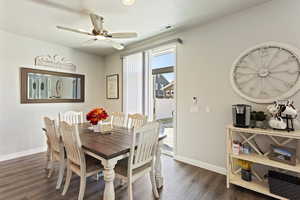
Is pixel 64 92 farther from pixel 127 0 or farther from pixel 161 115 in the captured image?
pixel 127 0

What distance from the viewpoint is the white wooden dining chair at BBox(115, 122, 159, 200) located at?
165 centimetres

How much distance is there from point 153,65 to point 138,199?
9.89ft

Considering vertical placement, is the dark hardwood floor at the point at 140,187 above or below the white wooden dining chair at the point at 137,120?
below

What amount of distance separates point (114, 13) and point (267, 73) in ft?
7.97

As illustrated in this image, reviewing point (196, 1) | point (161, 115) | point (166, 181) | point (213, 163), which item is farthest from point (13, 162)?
point (196, 1)

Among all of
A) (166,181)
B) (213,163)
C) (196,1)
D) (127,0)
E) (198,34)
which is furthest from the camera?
(198,34)

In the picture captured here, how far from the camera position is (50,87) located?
12.1 feet

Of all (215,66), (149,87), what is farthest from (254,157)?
(149,87)

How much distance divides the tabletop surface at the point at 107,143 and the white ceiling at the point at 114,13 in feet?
6.16

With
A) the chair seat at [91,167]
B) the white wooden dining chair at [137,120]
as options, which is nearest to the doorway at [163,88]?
the white wooden dining chair at [137,120]

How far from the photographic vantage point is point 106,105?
15.5 feet

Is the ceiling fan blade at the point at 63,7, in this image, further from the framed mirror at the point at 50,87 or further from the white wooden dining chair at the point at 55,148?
the framed mirror at the point at 50,87

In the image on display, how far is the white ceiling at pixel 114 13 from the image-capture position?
2.15 meters

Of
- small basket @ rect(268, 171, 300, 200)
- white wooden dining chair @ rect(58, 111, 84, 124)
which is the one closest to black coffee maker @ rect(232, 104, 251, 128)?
small basket @ rect(268, 171, 300, 200)
